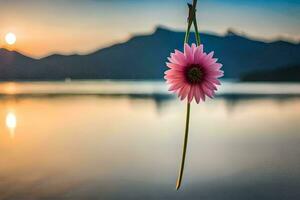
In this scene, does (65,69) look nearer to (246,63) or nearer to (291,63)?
(246,63)

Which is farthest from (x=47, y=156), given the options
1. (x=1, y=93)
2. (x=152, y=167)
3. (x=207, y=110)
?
(x=1, y=93)

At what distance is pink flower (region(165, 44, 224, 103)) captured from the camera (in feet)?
0.74

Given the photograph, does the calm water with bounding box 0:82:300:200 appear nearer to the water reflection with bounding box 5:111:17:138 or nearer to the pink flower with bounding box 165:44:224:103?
the water reflection with bounding box 5:111:17:138

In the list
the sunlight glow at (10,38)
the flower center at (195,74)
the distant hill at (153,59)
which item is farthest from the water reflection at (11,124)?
the flower center at (195,74)

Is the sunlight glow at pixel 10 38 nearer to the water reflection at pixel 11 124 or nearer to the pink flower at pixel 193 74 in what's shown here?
the water reflection at pixel 11 124

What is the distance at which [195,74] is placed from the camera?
0.23 meters

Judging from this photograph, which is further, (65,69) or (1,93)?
(1,93)

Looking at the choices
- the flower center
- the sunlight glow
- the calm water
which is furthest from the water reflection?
the flower center

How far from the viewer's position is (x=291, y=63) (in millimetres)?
1734

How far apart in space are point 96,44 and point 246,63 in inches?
24.3

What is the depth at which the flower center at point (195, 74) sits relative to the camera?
230mm

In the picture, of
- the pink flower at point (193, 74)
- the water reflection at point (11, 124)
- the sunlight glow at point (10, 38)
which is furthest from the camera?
the water reflection at point (11, 124)

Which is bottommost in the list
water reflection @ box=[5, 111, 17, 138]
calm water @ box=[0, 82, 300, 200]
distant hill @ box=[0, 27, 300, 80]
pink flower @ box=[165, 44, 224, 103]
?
calm water @ box=[0, 82, 300, 200]

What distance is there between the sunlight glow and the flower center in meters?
1.26
